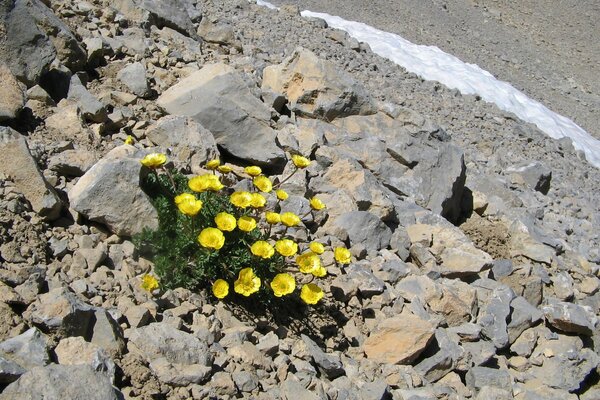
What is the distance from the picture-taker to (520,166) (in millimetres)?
7703

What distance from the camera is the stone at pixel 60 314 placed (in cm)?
273

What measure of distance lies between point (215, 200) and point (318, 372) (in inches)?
43.8

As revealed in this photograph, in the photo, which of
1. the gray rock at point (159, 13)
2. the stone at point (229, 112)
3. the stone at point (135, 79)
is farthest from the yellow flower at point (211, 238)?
Result: the gray rock at point (159, 13)

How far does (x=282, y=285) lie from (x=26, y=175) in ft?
5.00

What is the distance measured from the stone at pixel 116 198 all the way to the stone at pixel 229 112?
1246 mm

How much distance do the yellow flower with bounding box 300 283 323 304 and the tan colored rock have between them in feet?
1.56

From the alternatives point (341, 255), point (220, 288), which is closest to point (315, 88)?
point (341, 255)

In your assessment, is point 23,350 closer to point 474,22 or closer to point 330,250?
→ point 330,250

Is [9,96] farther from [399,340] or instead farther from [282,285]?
[399,340]

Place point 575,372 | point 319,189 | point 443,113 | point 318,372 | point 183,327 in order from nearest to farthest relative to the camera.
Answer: point 183,327 → point 318,372 → point 575,372 → point 319,189 → point 443,113

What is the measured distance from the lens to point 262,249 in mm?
3383

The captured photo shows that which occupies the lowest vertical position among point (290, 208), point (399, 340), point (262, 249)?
point (399, 340)

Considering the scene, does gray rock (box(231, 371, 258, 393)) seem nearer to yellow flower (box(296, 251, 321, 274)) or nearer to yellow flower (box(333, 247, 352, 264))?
yellow flower (box(296, 251, 321, 274))

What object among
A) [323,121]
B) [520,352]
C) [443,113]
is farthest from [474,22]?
[520,352]
